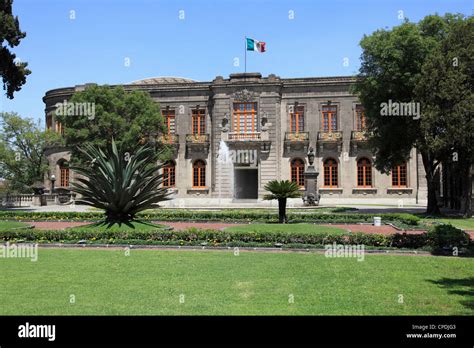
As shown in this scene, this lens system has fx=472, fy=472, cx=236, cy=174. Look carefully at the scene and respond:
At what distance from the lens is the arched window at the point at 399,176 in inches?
1663

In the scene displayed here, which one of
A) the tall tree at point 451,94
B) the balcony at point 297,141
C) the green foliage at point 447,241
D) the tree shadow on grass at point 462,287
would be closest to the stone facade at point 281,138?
the balcony at point 297,141

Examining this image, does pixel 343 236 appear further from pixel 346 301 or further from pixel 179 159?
pixel 179 159

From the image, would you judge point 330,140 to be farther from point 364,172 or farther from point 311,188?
point 311,188

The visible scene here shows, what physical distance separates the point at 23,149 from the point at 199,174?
16317 mm

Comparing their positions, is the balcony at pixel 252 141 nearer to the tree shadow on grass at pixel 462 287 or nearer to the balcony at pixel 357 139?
the balcony at pixel 357 139

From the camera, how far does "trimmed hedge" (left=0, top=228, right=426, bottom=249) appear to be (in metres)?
13.8

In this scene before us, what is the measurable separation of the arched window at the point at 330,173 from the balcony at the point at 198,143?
11228mm

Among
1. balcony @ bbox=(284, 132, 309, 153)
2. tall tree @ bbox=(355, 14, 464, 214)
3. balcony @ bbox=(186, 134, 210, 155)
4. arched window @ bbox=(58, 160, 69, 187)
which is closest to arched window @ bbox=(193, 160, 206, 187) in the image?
balcony @ bbox=(186, 134, 210, 155)

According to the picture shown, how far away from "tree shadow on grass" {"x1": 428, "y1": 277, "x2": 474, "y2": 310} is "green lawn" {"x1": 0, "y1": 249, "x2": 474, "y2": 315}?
16 mm

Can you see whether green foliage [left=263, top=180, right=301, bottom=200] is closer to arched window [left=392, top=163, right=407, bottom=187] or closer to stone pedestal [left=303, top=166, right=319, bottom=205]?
stone pedestal [left=303, top=166, right=319, bottom=205]

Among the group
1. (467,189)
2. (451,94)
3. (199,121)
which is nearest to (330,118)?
(199,121)

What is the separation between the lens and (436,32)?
28.3 m
